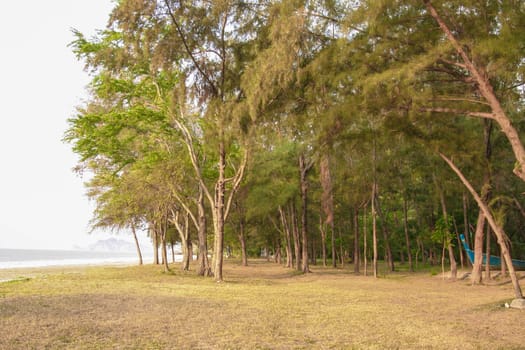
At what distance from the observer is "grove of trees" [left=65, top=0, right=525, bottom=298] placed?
10.9 metres

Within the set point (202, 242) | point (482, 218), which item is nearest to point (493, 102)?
point (482, 218)

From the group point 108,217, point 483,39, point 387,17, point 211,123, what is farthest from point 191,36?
point 108,217

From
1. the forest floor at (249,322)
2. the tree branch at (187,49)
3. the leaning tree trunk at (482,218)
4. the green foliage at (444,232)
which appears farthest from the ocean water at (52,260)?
the leaning tree trunk at (482,218)

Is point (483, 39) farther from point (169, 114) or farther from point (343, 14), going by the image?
point (169, 114)

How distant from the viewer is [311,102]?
14797mm

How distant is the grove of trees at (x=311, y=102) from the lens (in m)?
10.9

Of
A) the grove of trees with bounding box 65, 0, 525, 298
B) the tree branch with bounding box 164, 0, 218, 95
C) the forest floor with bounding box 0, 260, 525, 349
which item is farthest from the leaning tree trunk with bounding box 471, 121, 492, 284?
the tree branch with bounding box 164, 0, 218, 95

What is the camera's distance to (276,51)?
1269 centimetres

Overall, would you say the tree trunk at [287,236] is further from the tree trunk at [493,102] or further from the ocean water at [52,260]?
the ocean water at [52,260]

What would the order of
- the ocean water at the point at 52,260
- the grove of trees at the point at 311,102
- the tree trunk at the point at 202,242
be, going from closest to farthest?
the grove of trees at the point at 311,102, the tree trunk at the point at 202,242, the ocean water at the point at 52,260

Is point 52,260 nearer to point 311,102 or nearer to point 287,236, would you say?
point 287,236

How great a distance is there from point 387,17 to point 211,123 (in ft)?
29.1

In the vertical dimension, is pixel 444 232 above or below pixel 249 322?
above

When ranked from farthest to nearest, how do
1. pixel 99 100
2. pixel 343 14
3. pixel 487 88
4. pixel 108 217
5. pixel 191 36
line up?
pixel 108 217 < pixel 99 100 < pixel 191 36 < pixel 343 14 < pixel 487 88
